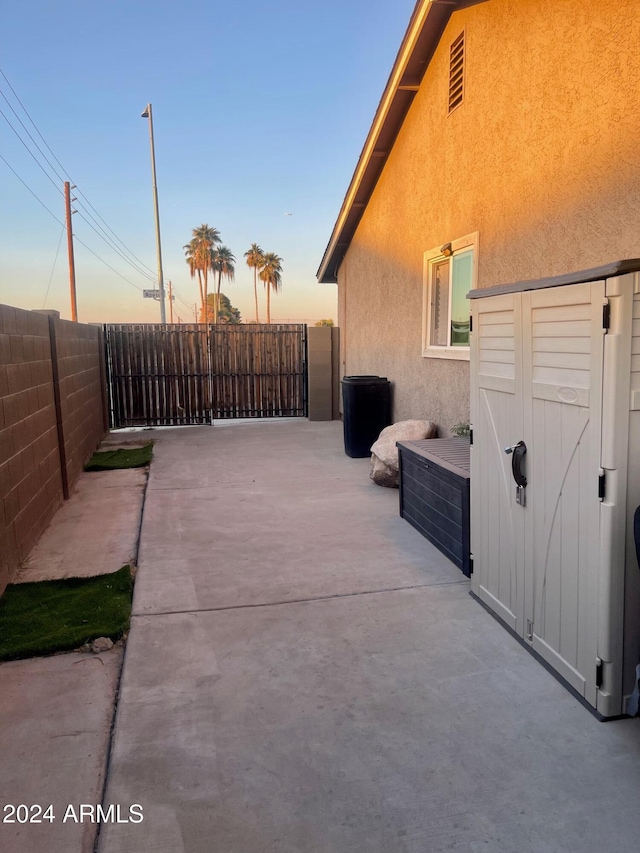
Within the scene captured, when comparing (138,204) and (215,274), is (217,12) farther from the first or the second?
(215,274)

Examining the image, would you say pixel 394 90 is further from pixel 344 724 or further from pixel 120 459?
pixel 344 724

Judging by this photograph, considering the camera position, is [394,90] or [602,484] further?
[394,90]

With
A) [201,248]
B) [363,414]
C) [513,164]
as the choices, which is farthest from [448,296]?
[201,248]

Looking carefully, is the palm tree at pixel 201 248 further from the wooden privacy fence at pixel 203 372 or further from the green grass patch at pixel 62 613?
the green grass patch at pixel 62 613

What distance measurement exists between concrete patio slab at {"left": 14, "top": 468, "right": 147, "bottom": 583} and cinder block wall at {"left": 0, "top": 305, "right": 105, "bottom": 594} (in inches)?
4.9

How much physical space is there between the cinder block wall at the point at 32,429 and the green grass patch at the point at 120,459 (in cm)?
33

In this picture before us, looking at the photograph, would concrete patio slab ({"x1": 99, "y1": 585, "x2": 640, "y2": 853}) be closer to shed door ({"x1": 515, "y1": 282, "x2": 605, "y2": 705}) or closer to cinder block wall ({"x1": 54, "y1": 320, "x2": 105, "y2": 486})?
shed door ({"x1": 515, "y1": 282, "x2": 605, "y2": 705})

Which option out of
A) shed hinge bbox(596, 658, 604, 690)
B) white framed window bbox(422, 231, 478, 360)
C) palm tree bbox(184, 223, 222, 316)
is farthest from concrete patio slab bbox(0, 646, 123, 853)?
palm tree bbox(184, 223, 222, 316)

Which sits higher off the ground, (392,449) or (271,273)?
(271,273)

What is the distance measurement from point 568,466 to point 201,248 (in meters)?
57.6

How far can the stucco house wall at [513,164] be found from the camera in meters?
3.64

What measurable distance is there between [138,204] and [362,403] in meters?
21.4

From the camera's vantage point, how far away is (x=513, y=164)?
195 inches

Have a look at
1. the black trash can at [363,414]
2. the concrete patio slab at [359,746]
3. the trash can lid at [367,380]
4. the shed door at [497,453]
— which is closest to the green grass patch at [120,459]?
the black trash can at [363,414]
